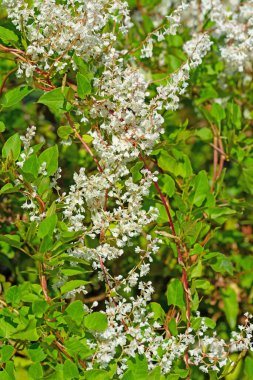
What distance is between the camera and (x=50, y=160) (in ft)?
4.90

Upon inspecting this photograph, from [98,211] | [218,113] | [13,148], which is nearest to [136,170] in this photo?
[98,211]

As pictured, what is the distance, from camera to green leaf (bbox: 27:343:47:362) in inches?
54.7

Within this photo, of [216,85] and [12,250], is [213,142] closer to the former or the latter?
[216,85]

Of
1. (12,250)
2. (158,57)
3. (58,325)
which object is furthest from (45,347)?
(158,57)

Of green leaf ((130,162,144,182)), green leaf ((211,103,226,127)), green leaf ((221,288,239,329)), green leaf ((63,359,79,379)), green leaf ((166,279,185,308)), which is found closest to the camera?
green leaf ((63,359,79,379))

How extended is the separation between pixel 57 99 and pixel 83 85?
76 millimetres

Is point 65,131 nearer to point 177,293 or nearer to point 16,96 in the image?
point 16,96

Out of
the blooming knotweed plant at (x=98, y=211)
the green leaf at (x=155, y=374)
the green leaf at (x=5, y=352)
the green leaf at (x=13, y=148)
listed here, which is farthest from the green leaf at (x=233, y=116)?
the green leaf at (x=5, y=352)

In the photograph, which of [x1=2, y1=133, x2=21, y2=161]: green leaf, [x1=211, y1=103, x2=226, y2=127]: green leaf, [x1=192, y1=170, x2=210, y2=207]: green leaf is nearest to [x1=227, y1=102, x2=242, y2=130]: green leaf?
[x1=211, y1=103, x2=226, y2=127]: green leaf

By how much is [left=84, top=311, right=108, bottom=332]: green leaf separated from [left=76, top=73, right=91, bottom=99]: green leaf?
0.47m

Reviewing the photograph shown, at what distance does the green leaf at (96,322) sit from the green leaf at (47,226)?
194 mm

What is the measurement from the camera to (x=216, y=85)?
2.28 meters

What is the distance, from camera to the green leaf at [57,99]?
58.6 inches

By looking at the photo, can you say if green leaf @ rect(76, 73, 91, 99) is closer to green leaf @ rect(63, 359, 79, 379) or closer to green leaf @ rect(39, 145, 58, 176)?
green leaf @ rect(39, 145, 58, 176)
